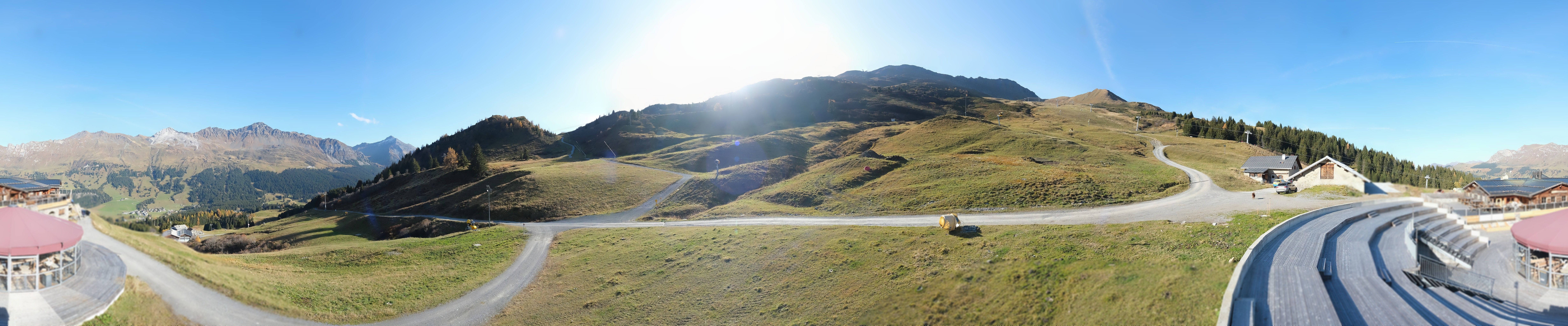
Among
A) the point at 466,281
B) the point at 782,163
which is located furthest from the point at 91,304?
the point at 782,163

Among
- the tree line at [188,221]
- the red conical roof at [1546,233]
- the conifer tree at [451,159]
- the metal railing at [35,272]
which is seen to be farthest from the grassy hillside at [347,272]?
the conifer tree at [451,159]

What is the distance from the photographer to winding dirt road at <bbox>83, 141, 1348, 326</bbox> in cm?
668

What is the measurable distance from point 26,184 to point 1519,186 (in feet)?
74.4

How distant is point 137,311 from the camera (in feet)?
21.2

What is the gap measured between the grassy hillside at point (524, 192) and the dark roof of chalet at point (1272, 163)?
4569 cm

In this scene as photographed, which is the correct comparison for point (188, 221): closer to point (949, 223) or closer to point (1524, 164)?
point (949, 223)

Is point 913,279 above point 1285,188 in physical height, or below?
below

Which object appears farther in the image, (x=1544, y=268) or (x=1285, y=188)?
(x=1285, y=188)

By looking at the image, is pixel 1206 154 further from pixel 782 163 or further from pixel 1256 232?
pixel 782 163

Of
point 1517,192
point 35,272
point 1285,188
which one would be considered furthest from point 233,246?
point 1285,188

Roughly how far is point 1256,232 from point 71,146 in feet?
93.7

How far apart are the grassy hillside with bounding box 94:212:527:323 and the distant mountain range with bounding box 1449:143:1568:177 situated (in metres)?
22.4

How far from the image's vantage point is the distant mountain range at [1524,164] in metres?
8.84

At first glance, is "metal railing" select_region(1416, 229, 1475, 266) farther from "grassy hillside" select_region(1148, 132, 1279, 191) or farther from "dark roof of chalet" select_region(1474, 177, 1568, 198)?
"grassy hillside" select_region(1148, 132, 1279, 191)
